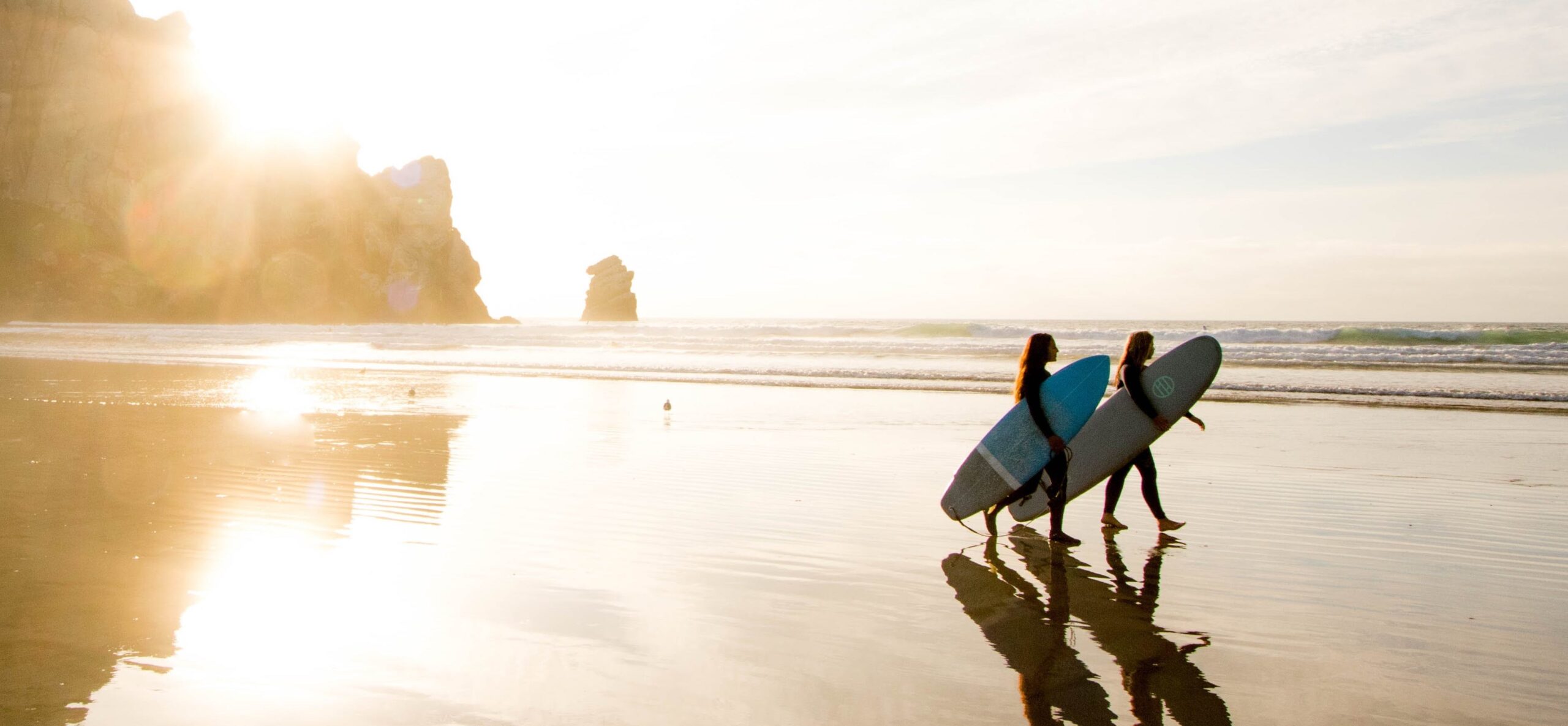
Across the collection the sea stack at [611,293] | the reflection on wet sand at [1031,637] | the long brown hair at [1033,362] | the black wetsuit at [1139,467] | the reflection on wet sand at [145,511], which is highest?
the sea stack at [611,293]

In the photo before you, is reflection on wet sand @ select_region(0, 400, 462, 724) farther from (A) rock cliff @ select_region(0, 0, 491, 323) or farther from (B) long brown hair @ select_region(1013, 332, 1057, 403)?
(A) rock cliff @ select_region(0, 0, 491, 323)

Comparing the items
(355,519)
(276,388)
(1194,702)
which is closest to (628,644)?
(1194,702)

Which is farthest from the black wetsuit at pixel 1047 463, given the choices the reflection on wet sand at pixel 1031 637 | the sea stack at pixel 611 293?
the sea stack at pixel 611 293

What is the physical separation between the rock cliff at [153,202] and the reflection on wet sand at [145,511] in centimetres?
6942

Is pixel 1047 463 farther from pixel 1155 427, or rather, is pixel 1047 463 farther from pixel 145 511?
pixel 145 511

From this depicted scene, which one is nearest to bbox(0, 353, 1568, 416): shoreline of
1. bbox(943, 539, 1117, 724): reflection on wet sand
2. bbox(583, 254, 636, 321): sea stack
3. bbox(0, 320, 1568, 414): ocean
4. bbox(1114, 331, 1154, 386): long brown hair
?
bbox(0, 320, 1568, 414): ocean

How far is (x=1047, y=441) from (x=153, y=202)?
88.4m

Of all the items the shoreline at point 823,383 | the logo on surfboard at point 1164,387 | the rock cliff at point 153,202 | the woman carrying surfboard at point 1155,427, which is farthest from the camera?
the rock cliff at point 153,202

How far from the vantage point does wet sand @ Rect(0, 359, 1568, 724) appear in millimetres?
3473

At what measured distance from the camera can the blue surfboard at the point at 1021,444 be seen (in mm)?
6516

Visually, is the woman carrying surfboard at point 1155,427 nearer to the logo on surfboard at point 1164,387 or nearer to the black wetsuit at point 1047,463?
the logo on surfboard at point 1164,387

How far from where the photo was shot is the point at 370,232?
8506 cm

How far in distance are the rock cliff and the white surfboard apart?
79.4 metres

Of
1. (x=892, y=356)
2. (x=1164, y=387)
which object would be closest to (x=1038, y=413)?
(x=1164, y=387)
